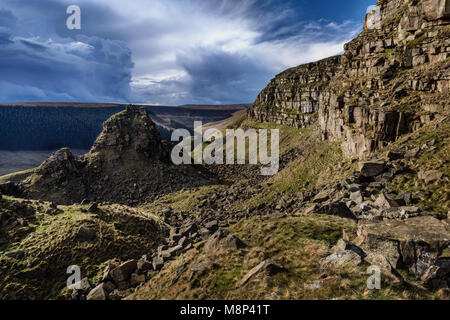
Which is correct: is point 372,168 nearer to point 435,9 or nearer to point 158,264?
point 158,264

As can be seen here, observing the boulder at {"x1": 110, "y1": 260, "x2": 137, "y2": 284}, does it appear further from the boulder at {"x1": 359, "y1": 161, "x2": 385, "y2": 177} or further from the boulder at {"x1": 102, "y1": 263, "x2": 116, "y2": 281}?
the boulder at {"x1": 359, "y1": 161, "x2": 385, "y2": 177}

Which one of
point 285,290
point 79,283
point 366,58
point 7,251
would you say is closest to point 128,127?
point 7,251

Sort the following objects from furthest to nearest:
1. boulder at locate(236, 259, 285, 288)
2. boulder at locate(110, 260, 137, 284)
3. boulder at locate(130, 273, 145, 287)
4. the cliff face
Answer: the cliff face < boulder at locate(110, 260, 137, 284) < boulder at locate(130, 273, 145, 287) < boulder at locate(236, 259, 285, 288)

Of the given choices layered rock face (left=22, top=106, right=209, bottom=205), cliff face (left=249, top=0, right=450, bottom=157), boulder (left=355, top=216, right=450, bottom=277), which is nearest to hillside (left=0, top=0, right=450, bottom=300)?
boulder (left=355, top=216, right=450, bottom=277)

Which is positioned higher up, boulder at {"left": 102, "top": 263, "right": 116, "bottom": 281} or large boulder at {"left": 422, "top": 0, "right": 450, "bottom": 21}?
large boulder at {"left": 422, "top": 0, "right": 450, "bottom": 21}

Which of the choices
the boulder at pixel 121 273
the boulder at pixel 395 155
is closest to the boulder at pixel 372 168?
the boulder at pixel 395 155

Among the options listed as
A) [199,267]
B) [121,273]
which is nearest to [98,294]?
[121,273]

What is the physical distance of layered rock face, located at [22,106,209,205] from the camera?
175ft

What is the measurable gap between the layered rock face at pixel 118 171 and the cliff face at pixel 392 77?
126 ft

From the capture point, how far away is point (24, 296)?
1822cm

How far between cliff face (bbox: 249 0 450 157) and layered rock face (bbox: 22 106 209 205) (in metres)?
38.4

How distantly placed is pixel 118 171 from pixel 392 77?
2302 inches

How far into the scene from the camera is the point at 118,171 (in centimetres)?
6006

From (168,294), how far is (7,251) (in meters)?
17.3
